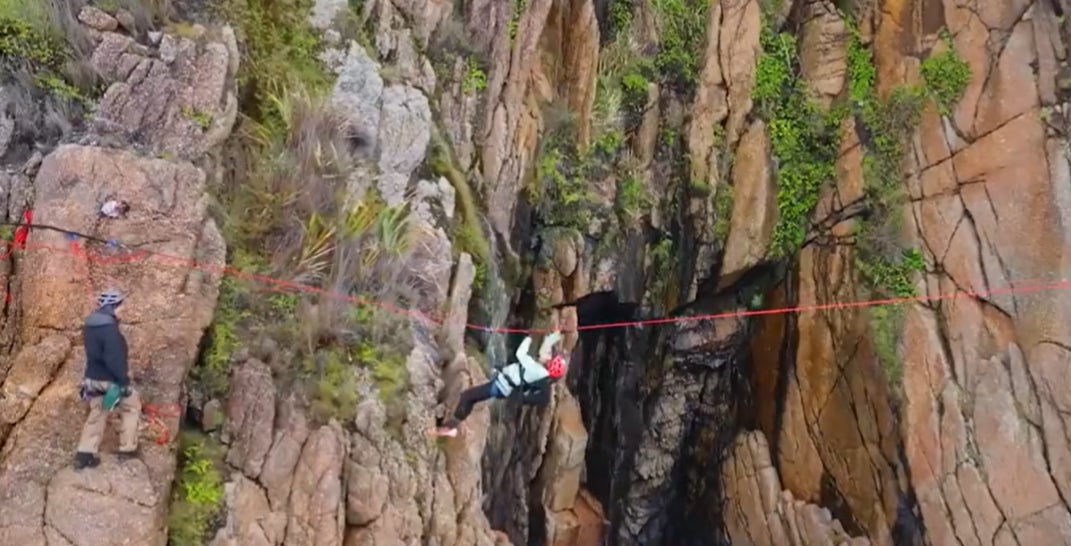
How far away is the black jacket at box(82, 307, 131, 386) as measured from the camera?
4.42 m

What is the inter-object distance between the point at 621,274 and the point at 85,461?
21.7 feet

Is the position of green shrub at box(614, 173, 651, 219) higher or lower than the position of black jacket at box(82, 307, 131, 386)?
higher

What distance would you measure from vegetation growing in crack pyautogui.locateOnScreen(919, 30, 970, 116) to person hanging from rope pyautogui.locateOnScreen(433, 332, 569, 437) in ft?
19.8

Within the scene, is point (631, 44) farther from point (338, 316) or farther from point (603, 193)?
point (338, 316)

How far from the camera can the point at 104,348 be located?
174 inches

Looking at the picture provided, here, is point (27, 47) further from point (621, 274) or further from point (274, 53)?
point (621, 274)

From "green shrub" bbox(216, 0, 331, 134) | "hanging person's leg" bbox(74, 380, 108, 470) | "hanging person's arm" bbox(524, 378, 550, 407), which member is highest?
"green shrub" bbox(216, 0, 331, 134)

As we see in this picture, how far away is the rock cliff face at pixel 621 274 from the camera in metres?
5.12

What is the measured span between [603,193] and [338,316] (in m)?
4.69

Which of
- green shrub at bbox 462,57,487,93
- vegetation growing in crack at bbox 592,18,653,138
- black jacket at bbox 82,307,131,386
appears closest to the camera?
black jacket at bbox 82,307,131,386

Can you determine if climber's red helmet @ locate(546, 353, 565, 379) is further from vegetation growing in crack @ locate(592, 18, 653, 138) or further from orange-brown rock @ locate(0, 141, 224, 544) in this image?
vegetation growing in crack @ locate(592, 18, 653, 138)

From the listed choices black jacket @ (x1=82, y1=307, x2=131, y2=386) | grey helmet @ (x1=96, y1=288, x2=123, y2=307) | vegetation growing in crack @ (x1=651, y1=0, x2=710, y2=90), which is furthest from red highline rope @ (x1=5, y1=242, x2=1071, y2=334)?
vegetation growing in crack @ (x1=651, y1=0, x2=710, y2=90)

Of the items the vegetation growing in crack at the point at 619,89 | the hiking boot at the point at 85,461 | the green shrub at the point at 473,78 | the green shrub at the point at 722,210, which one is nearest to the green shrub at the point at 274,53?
the green shrub at the point at 473,78

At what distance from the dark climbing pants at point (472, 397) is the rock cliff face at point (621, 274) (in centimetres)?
21
